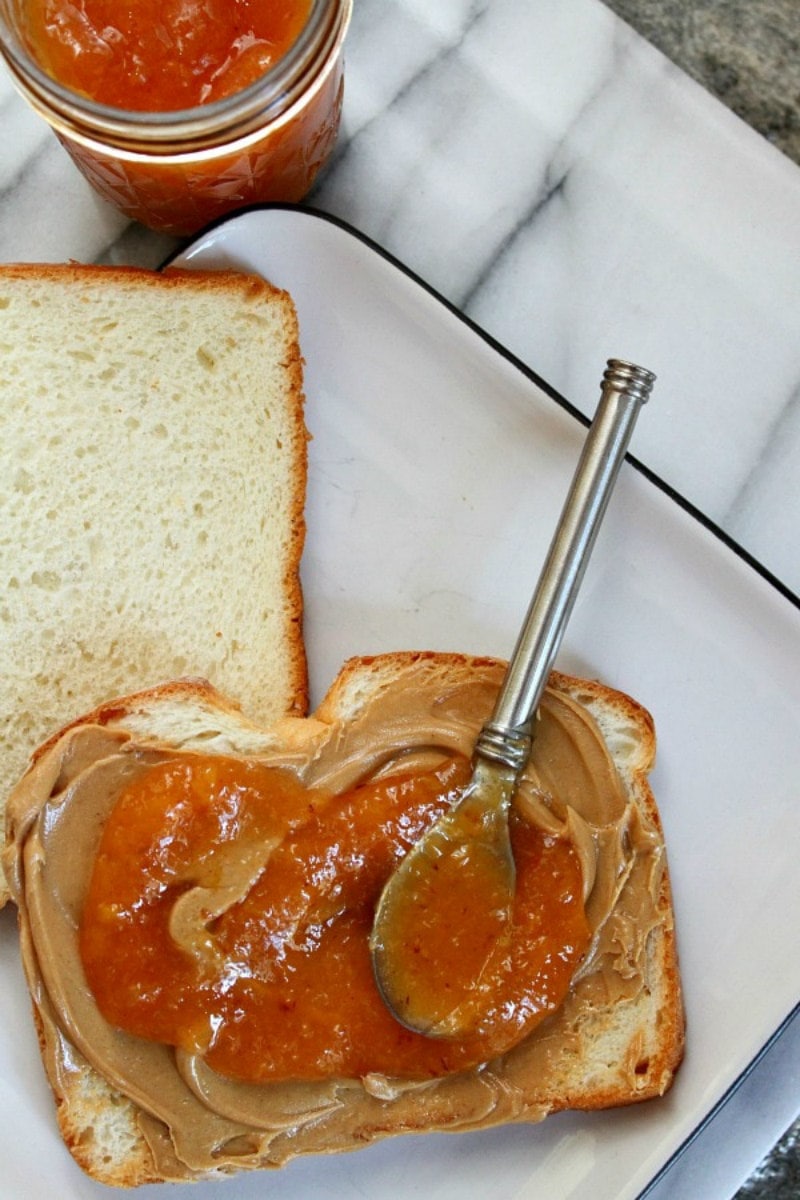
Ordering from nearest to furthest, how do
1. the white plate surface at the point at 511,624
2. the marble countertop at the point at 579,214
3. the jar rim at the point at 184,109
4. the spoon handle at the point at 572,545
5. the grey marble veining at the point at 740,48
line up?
the jar rim at the point at 184,109 → the spoon handle at the point at 572,545 → the white plate surface at the point at 511,624 → the marble countertop at the point at 579,214 → the grey marble veining at the point at 740,48

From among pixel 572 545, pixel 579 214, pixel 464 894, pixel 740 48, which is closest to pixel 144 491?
pixel 572 545

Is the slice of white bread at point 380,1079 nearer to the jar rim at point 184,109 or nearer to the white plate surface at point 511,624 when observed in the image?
the white plate surface at point 511,624

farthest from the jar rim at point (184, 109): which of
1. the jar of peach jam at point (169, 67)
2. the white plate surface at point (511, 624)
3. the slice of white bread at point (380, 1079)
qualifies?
the slice of white bread at point (380, 1079)

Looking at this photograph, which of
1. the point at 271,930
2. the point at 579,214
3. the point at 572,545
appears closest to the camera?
the point at 271,930

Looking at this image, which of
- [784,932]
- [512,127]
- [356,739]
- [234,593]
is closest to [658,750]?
[784,932]

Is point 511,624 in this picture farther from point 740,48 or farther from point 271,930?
point 740,48

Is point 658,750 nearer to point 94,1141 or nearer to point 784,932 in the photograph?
point 784,932
